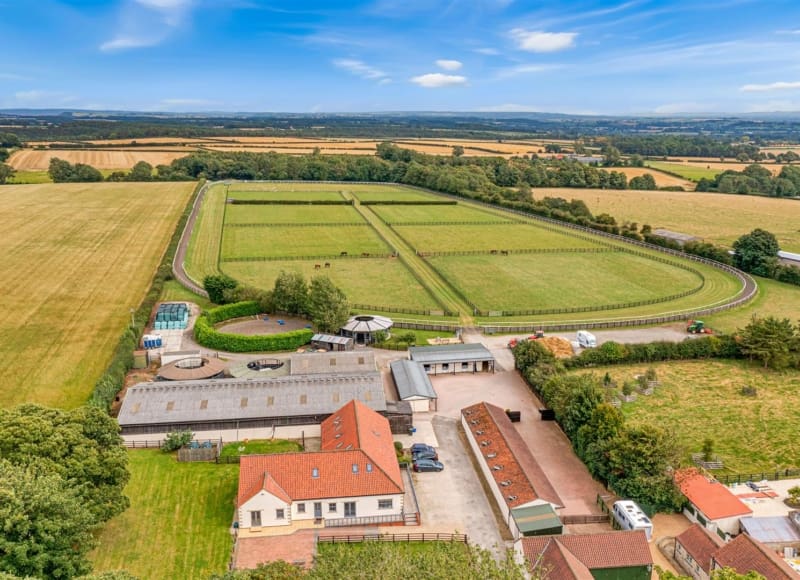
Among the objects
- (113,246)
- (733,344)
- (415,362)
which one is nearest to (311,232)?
(113,246)

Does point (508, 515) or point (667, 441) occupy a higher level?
point (667, 441)

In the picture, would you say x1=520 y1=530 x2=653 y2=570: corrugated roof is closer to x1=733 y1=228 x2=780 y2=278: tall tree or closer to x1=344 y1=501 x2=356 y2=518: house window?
x1=344 y1=501 x2=356 y2=518: house window

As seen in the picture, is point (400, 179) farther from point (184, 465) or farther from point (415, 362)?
point (184, 465)

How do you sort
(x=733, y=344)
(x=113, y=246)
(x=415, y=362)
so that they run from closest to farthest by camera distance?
(x=415, y=362)
(x=733, y=344)
(x=113, y=246)

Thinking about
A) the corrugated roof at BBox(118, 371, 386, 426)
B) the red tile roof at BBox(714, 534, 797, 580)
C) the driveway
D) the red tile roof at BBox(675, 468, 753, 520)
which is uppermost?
the red tile roof at BBox(714, 534, 797, 580)

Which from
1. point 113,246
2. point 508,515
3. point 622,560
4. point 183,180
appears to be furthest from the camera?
point 183,180

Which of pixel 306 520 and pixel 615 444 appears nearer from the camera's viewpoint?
pixel 306 520

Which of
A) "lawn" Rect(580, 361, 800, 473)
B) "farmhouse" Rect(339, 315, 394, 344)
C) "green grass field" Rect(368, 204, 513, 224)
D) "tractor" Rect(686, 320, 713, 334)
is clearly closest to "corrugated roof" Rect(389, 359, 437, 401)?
"farmhouse" Rect(339, 315, 394, 344)
